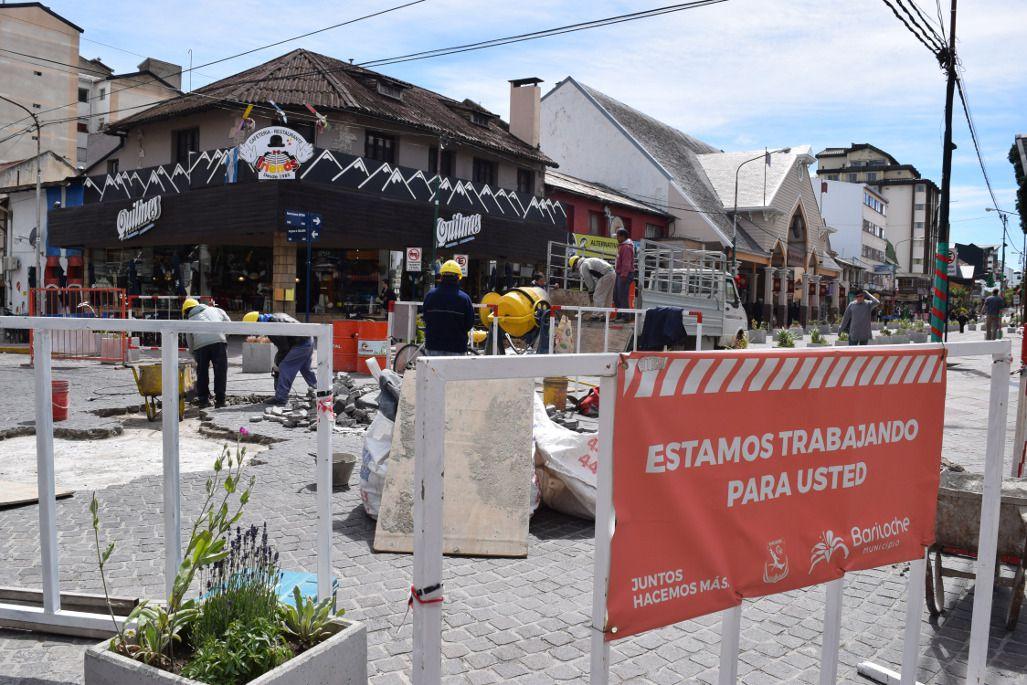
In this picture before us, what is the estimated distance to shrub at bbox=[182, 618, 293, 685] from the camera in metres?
2.62

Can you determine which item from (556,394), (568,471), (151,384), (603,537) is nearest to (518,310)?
(556,394)

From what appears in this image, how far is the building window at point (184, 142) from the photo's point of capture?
2678cm

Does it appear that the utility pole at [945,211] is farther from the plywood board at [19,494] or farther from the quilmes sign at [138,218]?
the quilmes sign at [138,218]

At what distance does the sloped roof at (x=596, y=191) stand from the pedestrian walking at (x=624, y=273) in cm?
1910

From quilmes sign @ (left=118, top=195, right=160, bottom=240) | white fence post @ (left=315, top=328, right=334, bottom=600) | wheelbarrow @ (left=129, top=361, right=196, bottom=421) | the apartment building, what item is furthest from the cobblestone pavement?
the apartment building

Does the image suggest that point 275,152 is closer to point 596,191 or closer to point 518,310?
point 518,310

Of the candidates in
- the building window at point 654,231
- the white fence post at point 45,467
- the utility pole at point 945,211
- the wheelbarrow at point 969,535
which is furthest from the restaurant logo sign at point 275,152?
the building window at point 654,231

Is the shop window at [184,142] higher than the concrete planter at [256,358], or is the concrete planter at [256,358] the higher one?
the shop window at [184,142]

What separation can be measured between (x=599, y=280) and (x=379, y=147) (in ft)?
44.4

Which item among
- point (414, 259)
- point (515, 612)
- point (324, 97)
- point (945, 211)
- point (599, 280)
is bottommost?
point (515, 612)

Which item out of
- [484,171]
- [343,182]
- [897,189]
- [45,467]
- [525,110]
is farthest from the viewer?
[897,189]

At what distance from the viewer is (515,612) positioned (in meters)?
4.38

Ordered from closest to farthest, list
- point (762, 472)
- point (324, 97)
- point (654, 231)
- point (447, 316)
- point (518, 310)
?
point (762, 472), point (447, 316), point (518, 310), point (324, 97), point (654, 231)

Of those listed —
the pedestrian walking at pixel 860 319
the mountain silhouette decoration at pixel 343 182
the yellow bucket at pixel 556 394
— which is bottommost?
the yellow bucket at pixel 556 394
